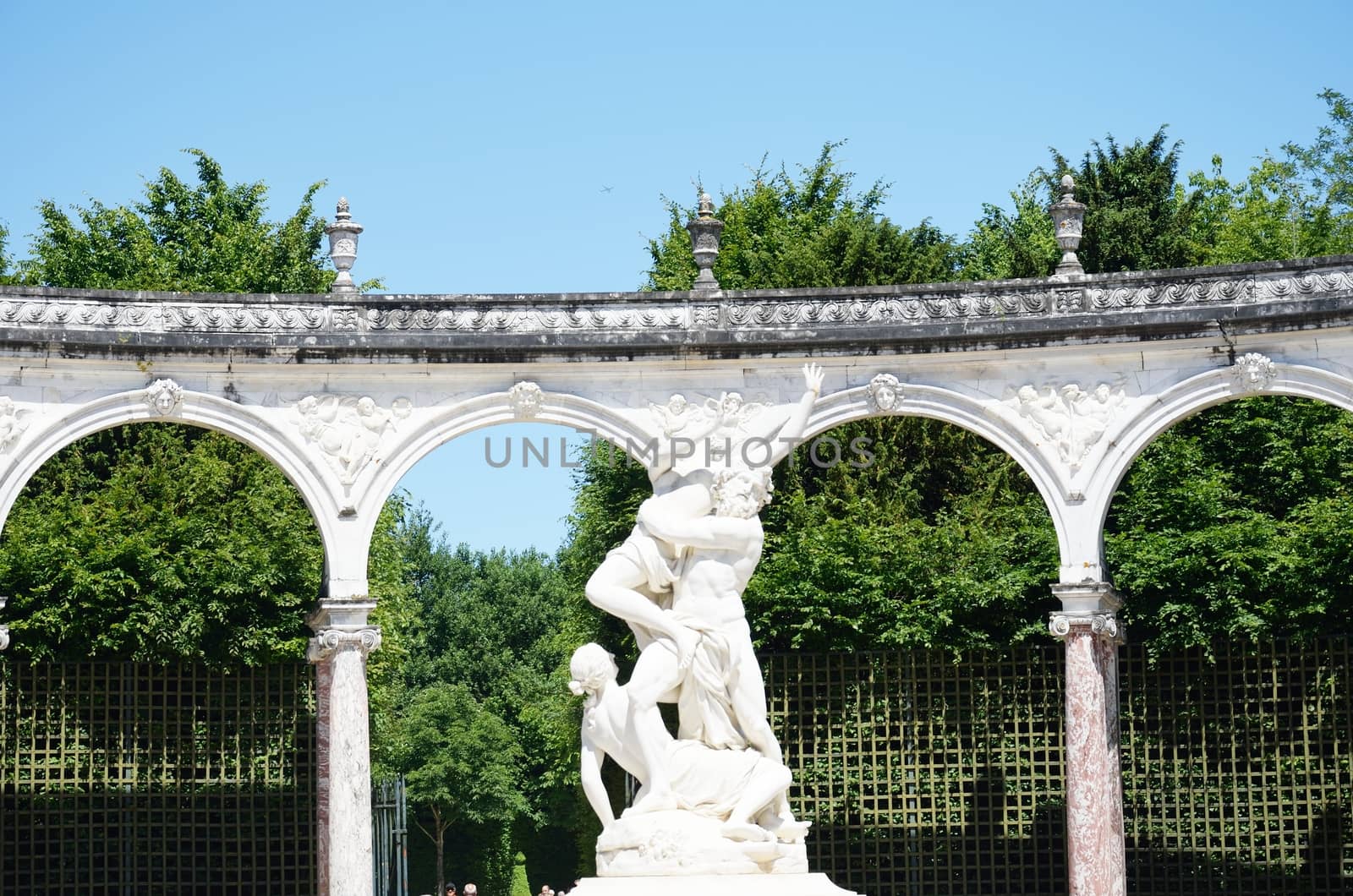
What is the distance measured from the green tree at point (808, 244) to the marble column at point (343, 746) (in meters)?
12.0

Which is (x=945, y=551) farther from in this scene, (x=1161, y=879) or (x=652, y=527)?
(x=652, y=527)

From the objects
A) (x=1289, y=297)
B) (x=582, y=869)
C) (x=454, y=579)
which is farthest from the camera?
(x=454, y=579)

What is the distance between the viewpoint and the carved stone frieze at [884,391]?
2338 cm

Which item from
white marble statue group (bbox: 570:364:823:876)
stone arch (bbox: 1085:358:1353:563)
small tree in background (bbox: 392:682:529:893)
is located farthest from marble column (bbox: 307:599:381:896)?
small tree in background (bbox: 392:682:529:893)

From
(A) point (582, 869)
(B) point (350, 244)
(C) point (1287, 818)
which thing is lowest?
(A) point (582, 869)

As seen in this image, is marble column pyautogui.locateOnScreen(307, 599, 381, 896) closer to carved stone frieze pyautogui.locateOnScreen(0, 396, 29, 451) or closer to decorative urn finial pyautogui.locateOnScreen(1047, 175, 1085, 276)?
carved stone frieze pyautogui.locateOnScreen(0, 396, 29, 451)

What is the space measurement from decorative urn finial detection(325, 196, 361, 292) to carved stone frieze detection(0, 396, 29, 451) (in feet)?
12.3

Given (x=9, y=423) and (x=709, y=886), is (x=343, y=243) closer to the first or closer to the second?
(x=9, y=423)

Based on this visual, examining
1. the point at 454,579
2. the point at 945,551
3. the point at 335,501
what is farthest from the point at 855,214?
the point at 454,579

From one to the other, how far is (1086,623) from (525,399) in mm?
6613

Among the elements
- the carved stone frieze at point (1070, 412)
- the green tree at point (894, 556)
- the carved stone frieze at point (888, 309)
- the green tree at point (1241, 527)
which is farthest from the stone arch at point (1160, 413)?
the green tree at point (894, 556)

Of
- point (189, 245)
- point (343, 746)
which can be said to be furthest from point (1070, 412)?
point (189, 245)

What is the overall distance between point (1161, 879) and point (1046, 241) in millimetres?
13372

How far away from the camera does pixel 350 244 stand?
2417cm
